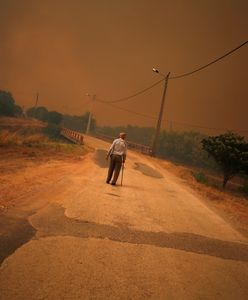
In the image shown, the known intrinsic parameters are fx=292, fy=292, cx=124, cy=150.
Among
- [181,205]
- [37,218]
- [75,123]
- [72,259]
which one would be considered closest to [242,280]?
[72,259]

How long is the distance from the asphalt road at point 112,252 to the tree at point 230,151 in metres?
17.3

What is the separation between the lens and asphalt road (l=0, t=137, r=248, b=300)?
356cm

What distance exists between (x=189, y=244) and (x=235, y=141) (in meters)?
20.0

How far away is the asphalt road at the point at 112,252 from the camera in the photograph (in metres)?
3.56

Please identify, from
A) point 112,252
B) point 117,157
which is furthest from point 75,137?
point 112,252

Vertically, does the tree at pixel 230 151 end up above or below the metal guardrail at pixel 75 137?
above

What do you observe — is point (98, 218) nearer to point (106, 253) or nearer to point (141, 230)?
point (141, 230)

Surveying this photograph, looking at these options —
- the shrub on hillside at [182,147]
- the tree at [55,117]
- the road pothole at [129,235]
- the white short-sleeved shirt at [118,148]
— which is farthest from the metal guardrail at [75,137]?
the tree at [55,117]

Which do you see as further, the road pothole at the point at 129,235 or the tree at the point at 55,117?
the tree at the point at 55,117

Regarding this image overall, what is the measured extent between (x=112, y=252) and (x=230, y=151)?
21551 mm

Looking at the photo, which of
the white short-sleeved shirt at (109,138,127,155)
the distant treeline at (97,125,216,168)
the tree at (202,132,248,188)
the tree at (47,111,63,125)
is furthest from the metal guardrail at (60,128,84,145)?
the tree at (47,111,63,125)

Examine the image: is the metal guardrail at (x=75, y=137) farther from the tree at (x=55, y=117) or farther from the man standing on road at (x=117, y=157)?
the tree at (x=55, y=117)

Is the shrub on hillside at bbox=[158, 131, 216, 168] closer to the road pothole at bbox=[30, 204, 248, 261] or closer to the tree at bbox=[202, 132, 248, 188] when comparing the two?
the tree at bbox=[202, 132, 248, 188]

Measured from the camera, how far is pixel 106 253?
14.9ft
